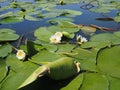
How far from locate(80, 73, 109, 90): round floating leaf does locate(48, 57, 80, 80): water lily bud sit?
68mm

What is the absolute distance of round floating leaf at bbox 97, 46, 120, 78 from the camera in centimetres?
114

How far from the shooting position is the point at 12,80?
3.73 feet

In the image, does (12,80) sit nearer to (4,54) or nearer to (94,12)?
(4,54)

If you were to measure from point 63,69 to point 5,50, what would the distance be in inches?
21.0

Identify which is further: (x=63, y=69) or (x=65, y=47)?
(x=65, y=47)

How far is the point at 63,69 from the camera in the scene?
1.11m

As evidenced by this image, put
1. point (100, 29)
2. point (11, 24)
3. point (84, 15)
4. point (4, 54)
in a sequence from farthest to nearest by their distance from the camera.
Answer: point (84, 15) < point (11, 24) < point (100, 29) < point (4, 54)

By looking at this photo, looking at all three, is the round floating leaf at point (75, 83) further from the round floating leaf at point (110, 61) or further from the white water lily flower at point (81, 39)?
the white water lily flower at point (81, 39)

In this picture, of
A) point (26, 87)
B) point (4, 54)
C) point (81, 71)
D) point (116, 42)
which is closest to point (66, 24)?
point (116, 42)

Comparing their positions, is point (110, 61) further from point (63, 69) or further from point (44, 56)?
point (44, 56)

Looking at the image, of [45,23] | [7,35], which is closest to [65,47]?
[7,35]

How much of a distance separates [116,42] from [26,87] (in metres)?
0.77

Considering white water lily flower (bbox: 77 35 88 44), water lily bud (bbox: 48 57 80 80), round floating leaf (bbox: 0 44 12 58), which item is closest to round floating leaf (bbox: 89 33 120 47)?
white water lily flower (bbox: 77 35 88 44)

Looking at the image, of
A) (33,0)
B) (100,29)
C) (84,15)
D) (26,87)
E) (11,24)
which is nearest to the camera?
(26,87)
